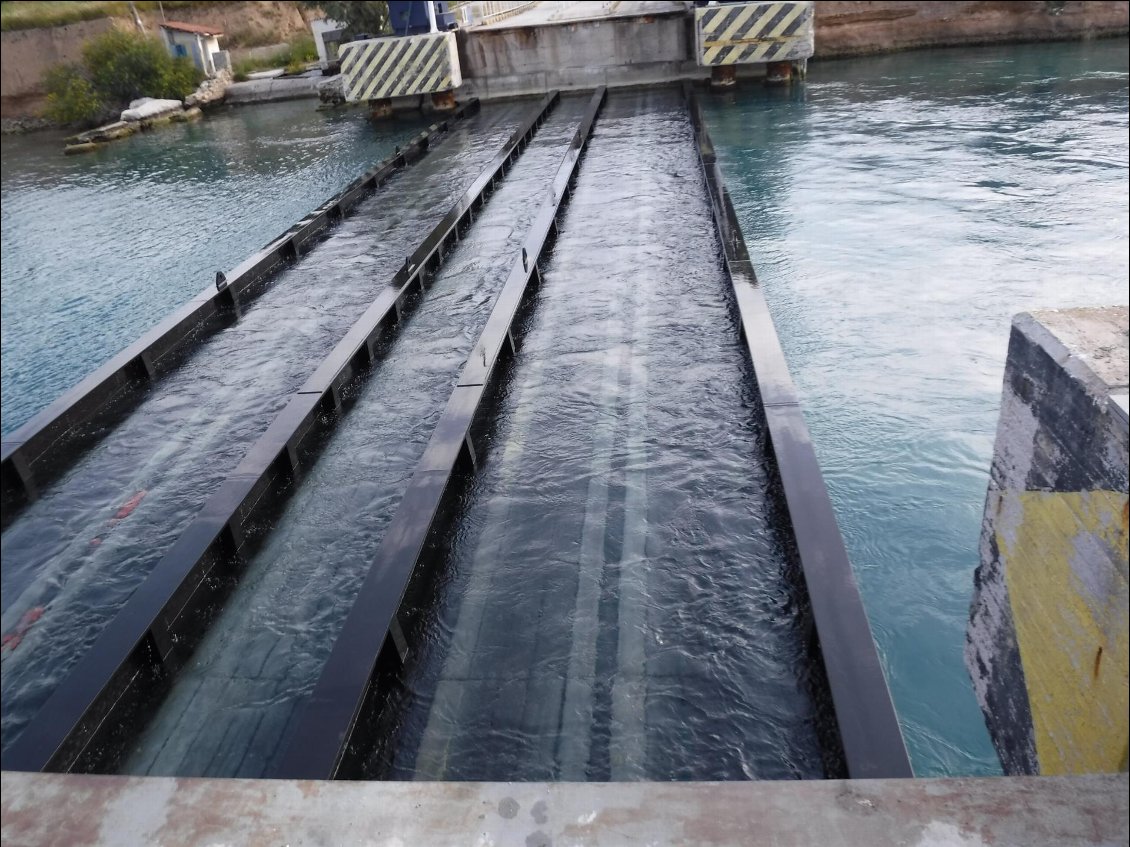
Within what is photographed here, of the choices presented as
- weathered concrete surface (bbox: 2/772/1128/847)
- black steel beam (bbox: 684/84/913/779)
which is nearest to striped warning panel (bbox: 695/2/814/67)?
black steel beam (bbox: 684/84/913/779)

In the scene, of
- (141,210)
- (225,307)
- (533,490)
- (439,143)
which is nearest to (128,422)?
(225,307)

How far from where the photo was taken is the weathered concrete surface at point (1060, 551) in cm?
156

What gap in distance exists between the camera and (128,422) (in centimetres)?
430

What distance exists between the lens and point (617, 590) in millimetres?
2781

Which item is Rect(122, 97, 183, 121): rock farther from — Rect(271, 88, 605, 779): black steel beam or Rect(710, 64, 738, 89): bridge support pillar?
Rect(271, 88, 605, 779): black steel beam

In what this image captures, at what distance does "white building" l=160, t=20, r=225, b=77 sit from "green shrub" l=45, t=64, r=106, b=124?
208 centimetres

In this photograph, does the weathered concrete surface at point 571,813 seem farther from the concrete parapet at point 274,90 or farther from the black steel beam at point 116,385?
the concrete parapet at point 274,90

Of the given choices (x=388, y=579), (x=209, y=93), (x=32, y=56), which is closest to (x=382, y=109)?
(x=209, y=93)

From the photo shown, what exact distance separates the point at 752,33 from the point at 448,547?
11.5 m

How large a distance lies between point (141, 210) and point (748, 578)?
30.4ft

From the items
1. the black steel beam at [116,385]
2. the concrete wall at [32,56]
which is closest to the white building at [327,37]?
the concrete wall at [32,56]

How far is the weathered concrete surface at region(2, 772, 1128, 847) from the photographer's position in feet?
4.35

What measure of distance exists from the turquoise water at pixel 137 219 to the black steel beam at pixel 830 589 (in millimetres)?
4164

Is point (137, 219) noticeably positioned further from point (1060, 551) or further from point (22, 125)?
point (22, 125)
